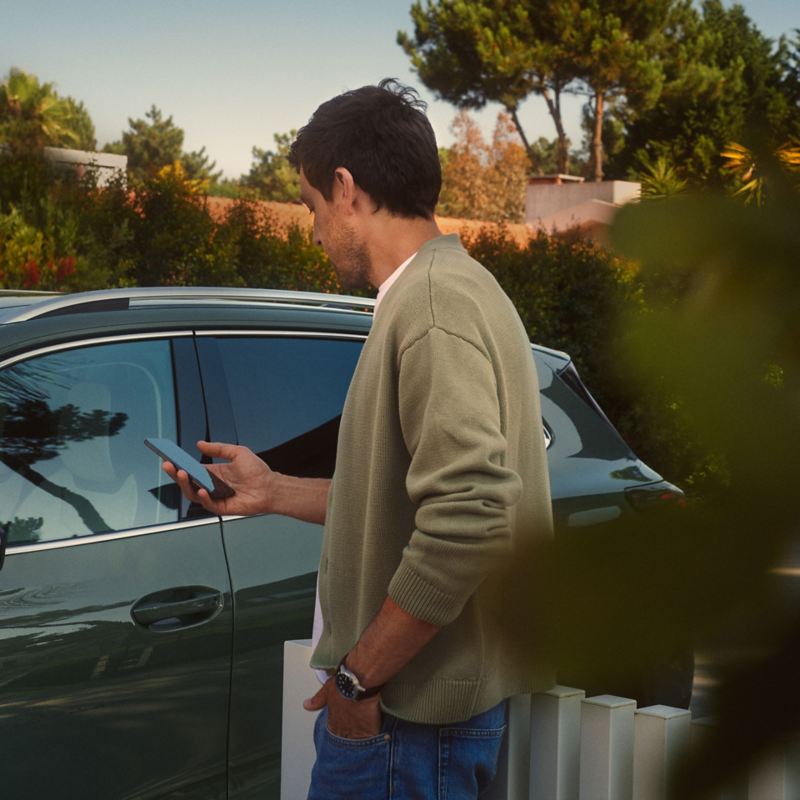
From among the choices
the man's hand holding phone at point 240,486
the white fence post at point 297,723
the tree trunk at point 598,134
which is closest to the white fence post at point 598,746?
the white fence post at point 297,723

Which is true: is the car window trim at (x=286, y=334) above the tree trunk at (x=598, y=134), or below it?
below

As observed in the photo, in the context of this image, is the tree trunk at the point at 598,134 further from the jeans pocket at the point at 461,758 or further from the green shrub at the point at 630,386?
the jeans pocket at the point at 461,758

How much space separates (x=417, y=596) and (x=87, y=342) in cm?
144

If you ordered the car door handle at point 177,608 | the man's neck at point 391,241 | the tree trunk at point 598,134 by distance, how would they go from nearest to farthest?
the tree trunk at point 598,134
the man's neck at point 391,241
the car door handle at point 177,608

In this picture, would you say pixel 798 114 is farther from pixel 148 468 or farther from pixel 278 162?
pixel 278 162

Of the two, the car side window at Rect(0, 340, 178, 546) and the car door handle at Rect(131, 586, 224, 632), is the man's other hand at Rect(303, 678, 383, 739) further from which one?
the car side window at Rect(0, 340, 178, 546)

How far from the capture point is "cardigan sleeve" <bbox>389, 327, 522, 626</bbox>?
62.8 inches

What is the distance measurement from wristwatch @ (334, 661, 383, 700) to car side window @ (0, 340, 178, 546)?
41.7 inches

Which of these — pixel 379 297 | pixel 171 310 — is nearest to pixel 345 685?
pixel 379 297

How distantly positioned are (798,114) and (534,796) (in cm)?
170

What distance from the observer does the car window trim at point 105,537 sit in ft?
8.30

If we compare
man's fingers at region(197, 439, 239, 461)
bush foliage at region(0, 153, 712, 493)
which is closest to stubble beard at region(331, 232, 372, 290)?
man's fingers at region(197, 439, 239, 461)

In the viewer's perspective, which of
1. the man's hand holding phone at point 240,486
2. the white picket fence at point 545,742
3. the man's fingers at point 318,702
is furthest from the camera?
the man's hand holding phone at point 240,486

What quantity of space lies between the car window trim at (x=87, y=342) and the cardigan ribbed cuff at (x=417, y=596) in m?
1.35
